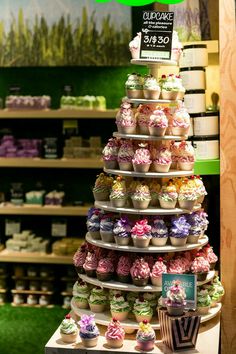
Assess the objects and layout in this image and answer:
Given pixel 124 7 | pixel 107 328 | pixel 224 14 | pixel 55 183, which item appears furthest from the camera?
pixel 55 183

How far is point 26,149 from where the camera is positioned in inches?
254

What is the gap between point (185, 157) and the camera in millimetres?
3941

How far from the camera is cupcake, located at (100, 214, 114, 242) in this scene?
154 inches

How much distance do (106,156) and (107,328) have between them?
104 cm

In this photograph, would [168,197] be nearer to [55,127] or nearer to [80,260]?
[80,260]

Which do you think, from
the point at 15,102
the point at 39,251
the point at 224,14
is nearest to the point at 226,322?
the point at 224,14

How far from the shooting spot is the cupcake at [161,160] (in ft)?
12.6

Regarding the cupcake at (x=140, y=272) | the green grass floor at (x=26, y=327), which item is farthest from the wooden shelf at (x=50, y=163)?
the cupcake at (x=140, y=272)

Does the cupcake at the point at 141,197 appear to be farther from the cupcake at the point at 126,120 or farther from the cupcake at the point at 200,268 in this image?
the cupcake at the point at 200,268

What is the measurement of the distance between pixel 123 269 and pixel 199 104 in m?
1.33

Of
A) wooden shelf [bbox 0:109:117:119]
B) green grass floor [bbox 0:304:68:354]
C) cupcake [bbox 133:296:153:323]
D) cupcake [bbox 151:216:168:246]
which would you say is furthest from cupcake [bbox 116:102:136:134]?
green grass floor [bbox 0:304:68:354]

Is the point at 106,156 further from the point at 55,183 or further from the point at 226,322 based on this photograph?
the point at 55,183

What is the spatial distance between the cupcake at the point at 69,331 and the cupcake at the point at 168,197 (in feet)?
2.88

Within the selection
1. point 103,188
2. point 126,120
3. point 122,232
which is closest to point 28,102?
point 103,188
